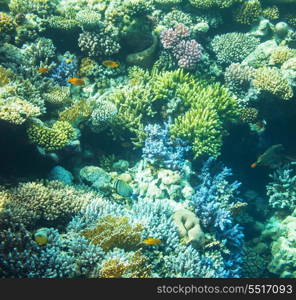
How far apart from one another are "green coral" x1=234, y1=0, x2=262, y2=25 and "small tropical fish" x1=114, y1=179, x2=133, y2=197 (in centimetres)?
543

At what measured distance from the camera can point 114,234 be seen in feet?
13.8

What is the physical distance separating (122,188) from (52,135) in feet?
4.87

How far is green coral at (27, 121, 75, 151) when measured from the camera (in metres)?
4.82

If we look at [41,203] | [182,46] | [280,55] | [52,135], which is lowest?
[41,203]

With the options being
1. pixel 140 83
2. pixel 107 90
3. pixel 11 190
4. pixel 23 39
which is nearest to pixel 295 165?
pixel 140 83

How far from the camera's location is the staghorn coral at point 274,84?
627 cm

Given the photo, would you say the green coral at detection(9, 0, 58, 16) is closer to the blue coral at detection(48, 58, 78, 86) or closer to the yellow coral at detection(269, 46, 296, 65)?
the blue coral at detection(48, 58, 78, 86)

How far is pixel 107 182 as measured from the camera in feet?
18.3

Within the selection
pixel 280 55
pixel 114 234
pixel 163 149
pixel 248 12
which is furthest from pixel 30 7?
pixel 280 55

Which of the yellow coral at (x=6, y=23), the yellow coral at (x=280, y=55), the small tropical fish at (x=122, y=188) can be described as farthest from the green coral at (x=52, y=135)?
the yellow coral at (x=280, y=55)

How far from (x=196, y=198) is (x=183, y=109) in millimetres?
1932

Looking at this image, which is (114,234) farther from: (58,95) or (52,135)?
(58,95)

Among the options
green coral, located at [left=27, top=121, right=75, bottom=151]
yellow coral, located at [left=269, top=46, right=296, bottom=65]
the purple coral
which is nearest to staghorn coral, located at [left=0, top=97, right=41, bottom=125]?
green coral, located at [left=27, top=121, right=75, bottom=151]

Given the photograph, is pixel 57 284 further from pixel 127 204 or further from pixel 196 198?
pixel 196 198
